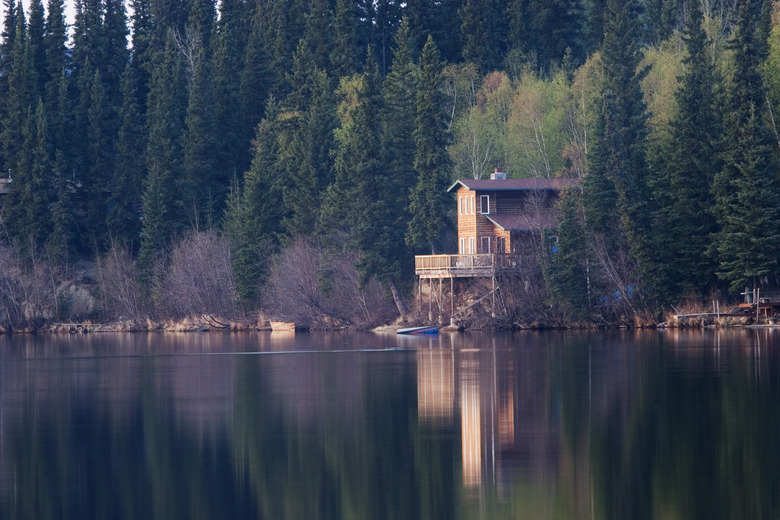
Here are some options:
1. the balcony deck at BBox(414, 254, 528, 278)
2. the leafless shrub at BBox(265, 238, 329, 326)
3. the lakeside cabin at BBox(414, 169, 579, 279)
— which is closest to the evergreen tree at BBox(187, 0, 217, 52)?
the leafless shrub at BBox(265, 238, 329, 326)

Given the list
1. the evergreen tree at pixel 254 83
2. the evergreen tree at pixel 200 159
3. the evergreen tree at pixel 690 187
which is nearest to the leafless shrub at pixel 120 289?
the evergreen tree at pixel 200 159

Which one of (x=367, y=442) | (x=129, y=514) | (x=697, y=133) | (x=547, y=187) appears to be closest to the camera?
(x=129, y=514)

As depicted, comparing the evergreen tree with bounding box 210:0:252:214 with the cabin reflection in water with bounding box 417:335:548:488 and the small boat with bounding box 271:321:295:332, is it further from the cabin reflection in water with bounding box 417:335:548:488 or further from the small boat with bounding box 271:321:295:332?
the cabin reflection in water with bounding box 417:335:548:488

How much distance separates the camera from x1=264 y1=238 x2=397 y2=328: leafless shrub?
7538 centimetres

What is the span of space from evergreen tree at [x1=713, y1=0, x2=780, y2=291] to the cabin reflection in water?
2024 cm

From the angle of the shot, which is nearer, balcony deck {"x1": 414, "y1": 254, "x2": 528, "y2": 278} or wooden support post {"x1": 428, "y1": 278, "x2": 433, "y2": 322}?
balcony deck {"x1": 414, "y1": 254, "x2": 528, "y2": 278}

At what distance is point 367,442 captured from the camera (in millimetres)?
24625

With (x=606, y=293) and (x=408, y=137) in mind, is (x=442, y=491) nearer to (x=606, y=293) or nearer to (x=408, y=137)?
(x=606, y=293)

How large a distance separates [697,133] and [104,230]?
1981 inches

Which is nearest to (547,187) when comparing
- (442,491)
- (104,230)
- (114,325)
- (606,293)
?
(606,293)

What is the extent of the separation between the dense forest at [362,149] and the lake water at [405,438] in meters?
18.5

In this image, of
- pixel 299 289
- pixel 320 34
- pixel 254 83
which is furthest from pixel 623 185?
pixel 254 83

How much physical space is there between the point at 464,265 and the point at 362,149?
11.7m

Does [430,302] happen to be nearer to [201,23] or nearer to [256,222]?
[256,222]
